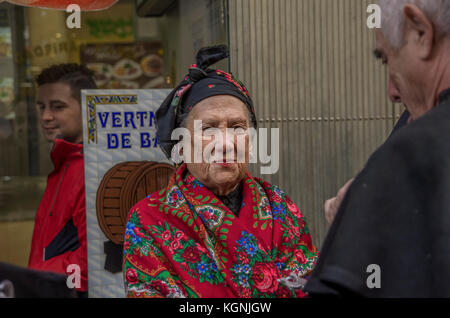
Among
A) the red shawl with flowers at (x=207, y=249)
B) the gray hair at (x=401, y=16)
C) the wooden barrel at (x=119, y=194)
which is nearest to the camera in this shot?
the gray hair at (x=401, y=16)

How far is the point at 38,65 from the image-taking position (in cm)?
348

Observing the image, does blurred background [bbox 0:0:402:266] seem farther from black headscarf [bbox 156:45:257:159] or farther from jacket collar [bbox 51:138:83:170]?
black headscarf [bbox 156:45:257:159]

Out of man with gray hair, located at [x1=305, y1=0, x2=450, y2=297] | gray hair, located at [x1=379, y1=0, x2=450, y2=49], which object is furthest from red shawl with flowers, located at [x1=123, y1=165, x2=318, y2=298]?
gray hair, located at [x1=379, y1=0, x2=450, y2=49]

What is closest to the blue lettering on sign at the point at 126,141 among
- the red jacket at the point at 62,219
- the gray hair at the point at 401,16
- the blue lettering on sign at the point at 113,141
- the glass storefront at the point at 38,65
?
the blue lettering on sign at the point at 113,141

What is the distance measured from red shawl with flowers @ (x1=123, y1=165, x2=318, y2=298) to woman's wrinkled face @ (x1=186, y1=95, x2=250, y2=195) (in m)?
0.07

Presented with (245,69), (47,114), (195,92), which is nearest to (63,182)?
(47,114)

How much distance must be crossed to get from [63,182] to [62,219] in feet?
0.78

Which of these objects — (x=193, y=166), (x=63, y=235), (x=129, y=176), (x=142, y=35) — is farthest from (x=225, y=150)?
(x=142, y=35)

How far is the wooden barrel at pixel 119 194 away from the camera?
2.89 metres

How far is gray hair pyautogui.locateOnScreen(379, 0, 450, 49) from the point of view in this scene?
1.22m

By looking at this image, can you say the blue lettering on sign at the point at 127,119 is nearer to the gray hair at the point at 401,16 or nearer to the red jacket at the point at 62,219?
the red jacket at the point at 62,219

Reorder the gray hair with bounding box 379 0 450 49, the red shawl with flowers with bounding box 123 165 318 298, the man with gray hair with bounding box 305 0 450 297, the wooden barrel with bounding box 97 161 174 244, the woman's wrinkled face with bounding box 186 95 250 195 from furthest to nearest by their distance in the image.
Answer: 1. the wooden barrel with bounding box 97 161 174 244
2. the woman's wrinkled face with bounding box 186 95 250 195
3. the red shawl with flowers with bounding box 123 165 318 298
4. the gray hair with bounding box 379 0 450 49
5. the man with gray hair with bounding box 305 0 450 297

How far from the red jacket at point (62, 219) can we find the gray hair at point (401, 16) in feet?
7.16

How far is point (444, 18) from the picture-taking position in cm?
122
